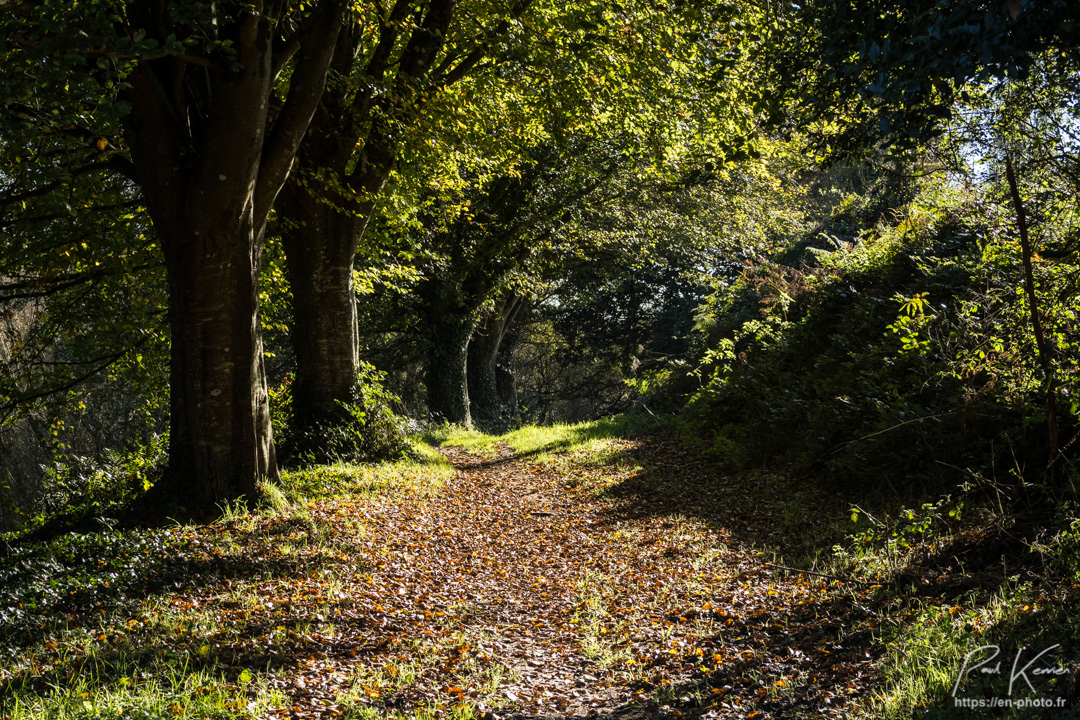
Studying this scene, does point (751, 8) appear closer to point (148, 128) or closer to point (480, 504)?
point (148, 128)

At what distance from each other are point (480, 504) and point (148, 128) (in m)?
6.34

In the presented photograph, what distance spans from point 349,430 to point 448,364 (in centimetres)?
893

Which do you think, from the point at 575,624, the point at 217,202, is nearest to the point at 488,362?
the point at 217,202

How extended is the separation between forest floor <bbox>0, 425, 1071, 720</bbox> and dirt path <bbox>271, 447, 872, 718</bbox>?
0.9 inches

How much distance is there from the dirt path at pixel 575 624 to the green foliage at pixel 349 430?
6.31ft

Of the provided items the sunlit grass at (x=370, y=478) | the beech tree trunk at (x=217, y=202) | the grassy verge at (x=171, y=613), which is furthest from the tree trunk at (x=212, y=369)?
the sunlit grass at (x=370, y=478)

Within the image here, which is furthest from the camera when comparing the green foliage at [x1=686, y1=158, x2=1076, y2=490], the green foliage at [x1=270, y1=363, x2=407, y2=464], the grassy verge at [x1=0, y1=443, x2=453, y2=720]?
the green foliage at [x1=270, y1=363, x2=407, y2=464]

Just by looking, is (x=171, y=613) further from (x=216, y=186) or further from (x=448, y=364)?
(x=448, y=364)

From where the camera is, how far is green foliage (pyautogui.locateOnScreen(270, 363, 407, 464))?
34.6ft

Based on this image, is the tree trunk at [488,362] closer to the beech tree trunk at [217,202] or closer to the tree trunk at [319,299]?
the tree trunk at [319,299]

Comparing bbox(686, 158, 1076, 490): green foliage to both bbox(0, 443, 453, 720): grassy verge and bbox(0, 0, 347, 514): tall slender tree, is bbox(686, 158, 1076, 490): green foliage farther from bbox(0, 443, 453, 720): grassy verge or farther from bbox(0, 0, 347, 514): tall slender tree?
bbox(0, 0, 347, 514): tall slender tree

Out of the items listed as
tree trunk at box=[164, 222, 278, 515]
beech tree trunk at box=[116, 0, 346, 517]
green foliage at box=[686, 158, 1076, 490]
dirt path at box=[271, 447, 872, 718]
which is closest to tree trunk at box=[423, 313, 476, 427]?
green foliage at box=[686, 158, 1076, 490]

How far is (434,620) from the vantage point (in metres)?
5.78

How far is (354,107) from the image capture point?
9.31m
